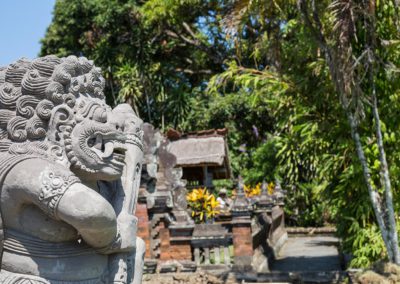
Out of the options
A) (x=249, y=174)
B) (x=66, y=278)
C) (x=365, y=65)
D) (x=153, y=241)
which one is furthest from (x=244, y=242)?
(x=249, y=174)

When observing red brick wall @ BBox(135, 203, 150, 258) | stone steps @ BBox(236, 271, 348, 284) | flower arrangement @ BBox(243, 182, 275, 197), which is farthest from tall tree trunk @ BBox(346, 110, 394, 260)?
flower arrangement @ BBox(243, 182, 275, 197)

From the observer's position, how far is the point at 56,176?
8.36 feet

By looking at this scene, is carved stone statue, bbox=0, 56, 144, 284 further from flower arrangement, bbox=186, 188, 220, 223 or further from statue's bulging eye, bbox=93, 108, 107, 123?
flower arrangement, bbox=186, 188, 220, 223

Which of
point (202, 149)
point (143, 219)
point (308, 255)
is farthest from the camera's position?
point (202, 149)

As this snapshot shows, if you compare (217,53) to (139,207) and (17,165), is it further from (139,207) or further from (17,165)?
(17,165)

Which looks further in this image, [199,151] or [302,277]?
[199,151]

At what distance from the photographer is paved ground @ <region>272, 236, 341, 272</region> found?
12.6 m

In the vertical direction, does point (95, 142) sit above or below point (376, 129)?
below

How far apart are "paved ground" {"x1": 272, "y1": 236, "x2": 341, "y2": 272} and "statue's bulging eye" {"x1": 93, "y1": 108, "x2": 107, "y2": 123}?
9.96 m

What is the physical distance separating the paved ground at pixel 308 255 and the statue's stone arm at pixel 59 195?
1006cm

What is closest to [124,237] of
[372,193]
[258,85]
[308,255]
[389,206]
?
[389,206]

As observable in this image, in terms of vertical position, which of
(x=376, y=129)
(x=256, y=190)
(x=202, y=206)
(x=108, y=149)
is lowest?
(x=108, y=149)

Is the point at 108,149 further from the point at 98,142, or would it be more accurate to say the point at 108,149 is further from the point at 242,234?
the point at 242,234

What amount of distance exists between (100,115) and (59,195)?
0.49m
